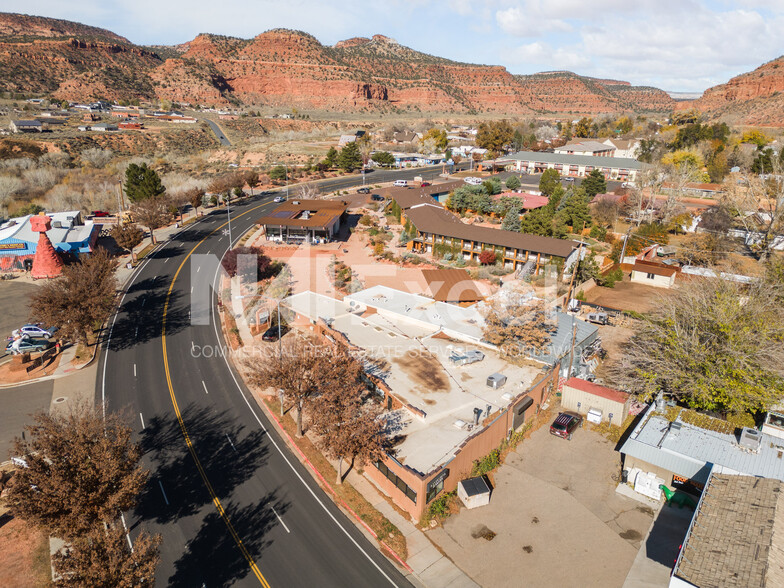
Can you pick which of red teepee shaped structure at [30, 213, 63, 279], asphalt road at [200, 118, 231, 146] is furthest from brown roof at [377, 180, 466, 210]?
asphalt road at [200, 118, 231, 146]

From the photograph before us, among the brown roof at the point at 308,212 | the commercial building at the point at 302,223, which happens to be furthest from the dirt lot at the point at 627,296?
the brown roof at the point at 308,212

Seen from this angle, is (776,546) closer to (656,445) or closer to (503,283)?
(656,445)

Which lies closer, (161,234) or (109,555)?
(109,555)

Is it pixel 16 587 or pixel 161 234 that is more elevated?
pixel 161 234

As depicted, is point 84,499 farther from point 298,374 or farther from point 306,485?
point 298,374

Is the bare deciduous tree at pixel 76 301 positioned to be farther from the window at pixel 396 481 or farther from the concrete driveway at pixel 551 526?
the concrete driveway at pixel 551 526

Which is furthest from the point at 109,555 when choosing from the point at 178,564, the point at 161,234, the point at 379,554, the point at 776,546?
the point at 161,234
